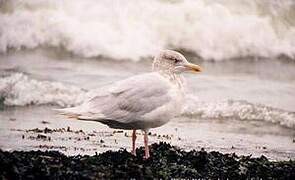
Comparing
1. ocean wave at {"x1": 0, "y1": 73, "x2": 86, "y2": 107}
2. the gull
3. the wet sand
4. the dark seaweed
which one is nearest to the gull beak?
the gull

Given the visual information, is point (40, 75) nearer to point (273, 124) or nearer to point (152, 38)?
point (152, 38)

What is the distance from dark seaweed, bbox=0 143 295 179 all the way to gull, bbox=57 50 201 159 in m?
0.16

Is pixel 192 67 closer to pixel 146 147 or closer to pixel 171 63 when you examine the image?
pixel 171 63

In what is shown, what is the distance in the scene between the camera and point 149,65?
275cm

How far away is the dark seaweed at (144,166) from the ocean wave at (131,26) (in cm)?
47

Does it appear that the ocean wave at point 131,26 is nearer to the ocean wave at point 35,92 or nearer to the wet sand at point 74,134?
the ocean wave at point 35,92

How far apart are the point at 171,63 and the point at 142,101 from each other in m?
0.22

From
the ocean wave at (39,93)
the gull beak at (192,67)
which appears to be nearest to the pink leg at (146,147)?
the ocean wave at (39,93)

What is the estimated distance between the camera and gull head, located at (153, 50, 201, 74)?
262cm

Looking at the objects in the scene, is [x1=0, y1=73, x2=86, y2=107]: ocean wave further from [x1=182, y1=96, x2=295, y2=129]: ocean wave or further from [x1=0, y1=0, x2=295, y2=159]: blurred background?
[x1=182, y1=96, x2=295, y2=129]: ocean wave

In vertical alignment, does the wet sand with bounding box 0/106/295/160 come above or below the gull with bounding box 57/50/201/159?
below

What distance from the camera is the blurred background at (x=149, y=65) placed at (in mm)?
2732

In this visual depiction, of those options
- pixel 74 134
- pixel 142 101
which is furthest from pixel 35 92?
pixel 142 101

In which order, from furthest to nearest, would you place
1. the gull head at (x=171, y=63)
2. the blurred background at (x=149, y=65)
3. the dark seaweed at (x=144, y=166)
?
1. the blurred background at (x=149, y=65)
2. the gull head at (x=171, y=63)
3. the dark seaweed at (x=144, y=166)
